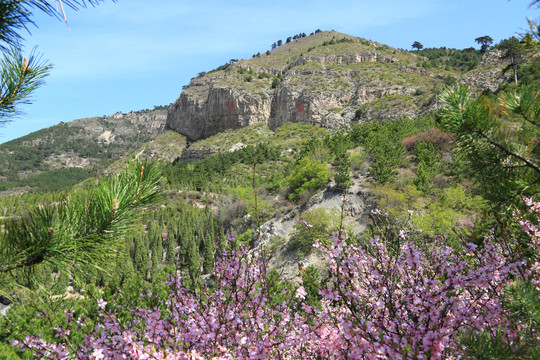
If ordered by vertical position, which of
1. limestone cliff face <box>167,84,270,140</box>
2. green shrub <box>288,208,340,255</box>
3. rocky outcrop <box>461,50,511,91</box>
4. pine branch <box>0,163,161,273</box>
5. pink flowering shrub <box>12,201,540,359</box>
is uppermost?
limestone cliff face <box>167,84,270,140</box>

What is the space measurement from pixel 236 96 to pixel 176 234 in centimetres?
5110

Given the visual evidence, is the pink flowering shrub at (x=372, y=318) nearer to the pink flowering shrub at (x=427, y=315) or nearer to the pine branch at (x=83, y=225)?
the pink flowering shrub at (x=427, y=315)

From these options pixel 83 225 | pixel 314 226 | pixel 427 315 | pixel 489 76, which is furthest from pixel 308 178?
pixel 489 76

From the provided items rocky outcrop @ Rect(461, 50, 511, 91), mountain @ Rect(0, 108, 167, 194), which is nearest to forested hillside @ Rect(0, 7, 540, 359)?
rocky outcrop @ Rect(461, 50, 511, 91)

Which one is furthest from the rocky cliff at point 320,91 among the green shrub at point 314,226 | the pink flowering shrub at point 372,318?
the pink flowering shrub at point 372,318

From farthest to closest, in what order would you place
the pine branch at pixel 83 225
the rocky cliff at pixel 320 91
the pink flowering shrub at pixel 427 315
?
the rocky cliff at pixel 320 91 < the pink flowering shrub at pixel 427 315 < the pine branch at pixel 83 225

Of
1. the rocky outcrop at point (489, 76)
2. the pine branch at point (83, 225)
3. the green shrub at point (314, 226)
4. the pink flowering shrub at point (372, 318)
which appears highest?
the rocky outcrop at point (489, 76)

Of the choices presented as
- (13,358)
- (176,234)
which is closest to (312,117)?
(176,234)

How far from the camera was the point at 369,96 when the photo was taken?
56.5 metres

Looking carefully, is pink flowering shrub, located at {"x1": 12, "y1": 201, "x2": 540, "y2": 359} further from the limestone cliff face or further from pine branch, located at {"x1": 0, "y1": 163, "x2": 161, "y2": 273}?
the limestone cliff face

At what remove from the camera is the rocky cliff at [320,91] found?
5141cm

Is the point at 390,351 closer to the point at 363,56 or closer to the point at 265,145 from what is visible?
the point at 265,145

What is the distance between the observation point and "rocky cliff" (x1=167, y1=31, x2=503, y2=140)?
2024 inches

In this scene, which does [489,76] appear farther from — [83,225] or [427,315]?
[83,225]
